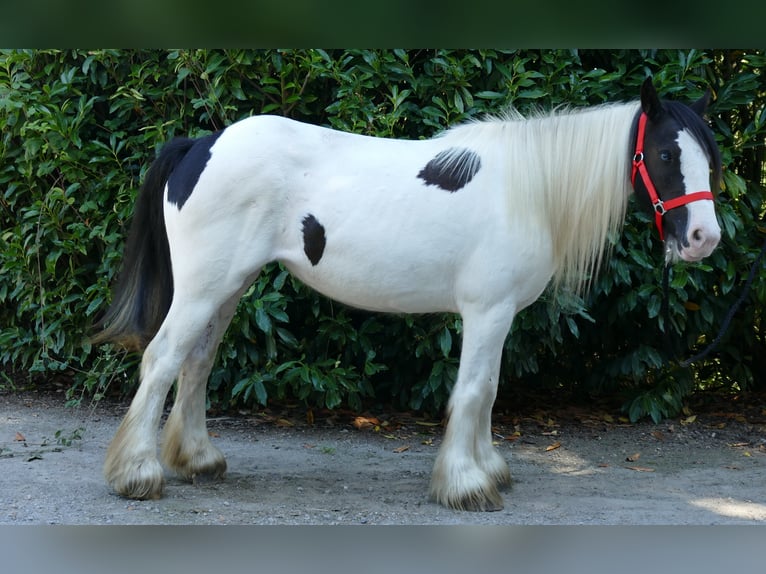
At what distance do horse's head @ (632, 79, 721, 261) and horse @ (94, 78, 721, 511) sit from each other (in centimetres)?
4

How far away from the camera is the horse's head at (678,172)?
3.64 metres

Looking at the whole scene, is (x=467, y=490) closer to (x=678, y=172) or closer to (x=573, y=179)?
(x=573, y=179)

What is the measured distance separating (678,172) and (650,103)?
0.36m

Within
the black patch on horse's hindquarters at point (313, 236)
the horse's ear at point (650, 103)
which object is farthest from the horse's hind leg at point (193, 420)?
the horse's ear at point (650, 103)

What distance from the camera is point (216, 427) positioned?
578 cm

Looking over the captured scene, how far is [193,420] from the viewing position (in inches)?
175

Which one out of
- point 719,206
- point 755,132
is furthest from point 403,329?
point 755,132

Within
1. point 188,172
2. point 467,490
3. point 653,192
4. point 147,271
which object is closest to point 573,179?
point 653,192

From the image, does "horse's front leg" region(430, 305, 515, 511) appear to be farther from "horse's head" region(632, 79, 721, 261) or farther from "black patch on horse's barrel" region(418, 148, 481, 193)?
"horse's head" region(632, 79, 721, 261)

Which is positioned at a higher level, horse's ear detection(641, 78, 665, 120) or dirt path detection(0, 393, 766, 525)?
horse's ear detection(641, 78, 665, 120)

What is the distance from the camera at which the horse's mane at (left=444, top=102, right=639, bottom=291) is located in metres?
3.97

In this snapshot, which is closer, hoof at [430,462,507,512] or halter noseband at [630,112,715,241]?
halter noseband at [630,112,715,241]

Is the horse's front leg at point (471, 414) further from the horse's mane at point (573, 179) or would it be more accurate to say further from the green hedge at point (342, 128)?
the green hedge at point (342, 128)

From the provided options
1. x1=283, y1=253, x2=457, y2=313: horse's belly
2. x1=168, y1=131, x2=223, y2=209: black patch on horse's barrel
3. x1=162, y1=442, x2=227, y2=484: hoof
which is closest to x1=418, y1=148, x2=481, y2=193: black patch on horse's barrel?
x1=283, y1=253, x2=457, y2=313: horse's belly
